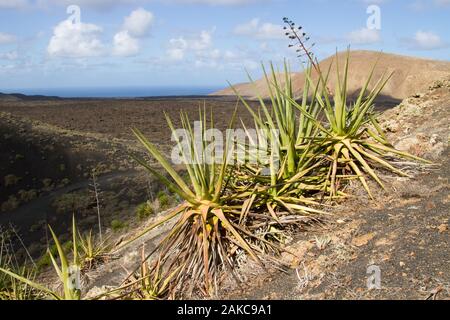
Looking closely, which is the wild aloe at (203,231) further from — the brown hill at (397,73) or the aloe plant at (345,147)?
the brown hill at (397,73)

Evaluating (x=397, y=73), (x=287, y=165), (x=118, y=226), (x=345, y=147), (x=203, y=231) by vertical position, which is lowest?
(x=118, y=226)

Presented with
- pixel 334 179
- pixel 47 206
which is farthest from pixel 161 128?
pixel 334 179

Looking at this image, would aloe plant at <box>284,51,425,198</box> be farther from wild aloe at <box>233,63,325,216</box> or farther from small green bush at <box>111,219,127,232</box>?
small green bush at <box>111,219,127,232</box>

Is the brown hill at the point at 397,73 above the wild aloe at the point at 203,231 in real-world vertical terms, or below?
above

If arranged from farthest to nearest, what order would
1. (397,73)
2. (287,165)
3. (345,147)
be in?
1. (397,73)
2. (345,147)
3. (287,165)

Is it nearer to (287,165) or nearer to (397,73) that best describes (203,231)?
(287,165)

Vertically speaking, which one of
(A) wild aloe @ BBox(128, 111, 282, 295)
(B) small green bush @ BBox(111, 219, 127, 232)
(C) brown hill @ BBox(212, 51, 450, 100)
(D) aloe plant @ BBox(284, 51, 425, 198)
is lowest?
(B) small green bush @ BBox(111, 219, 127, 232)

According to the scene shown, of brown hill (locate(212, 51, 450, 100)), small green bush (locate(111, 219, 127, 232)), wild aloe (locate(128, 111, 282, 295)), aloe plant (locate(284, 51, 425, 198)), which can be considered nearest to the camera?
wild aloe (locate(128, 111, 282, 295))

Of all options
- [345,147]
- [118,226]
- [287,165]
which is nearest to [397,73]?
[118,226]

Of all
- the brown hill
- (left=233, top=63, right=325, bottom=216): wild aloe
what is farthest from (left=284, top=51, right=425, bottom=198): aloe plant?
the brown hill

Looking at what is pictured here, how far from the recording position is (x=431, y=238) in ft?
11.0

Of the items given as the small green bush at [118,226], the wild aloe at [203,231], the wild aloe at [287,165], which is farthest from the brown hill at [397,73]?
the wild aloe at [203,231]

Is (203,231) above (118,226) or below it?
above
